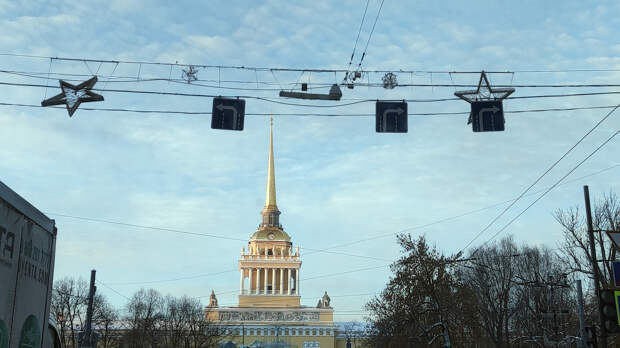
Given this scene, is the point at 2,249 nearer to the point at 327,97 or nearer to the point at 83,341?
the point at 327,97

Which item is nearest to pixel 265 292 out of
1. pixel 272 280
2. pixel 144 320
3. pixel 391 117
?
pixel 272 280

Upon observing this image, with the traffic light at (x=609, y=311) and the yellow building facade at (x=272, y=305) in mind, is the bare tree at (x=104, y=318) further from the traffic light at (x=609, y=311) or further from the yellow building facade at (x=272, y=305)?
the traffic light at (x=609, y=311)

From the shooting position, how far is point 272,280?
10600 cm

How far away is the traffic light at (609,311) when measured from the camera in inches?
465

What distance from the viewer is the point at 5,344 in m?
6.76

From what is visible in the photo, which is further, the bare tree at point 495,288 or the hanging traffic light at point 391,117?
the bare tree at point 495,288

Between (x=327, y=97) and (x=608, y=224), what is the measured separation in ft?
85.7

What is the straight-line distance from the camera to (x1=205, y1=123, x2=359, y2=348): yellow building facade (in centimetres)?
9494

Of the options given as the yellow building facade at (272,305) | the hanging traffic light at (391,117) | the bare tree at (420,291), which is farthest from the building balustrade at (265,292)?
the hanging traffic light at (391,117)

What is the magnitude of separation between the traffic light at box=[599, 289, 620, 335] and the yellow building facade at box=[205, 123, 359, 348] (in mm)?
76594

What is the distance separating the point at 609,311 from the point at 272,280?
95958 millimetres

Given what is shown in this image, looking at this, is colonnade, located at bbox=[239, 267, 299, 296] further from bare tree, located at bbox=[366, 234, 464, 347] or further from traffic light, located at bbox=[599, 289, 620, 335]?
traffic light, located at bbox=[599, 289, 620, 335]

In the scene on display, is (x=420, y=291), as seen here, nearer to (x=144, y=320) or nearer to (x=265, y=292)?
(x=144, y=320)

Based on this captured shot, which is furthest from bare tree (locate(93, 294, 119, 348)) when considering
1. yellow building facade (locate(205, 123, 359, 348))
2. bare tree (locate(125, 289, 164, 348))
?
yellow building facade (locate(205, 123, 359, 348))
